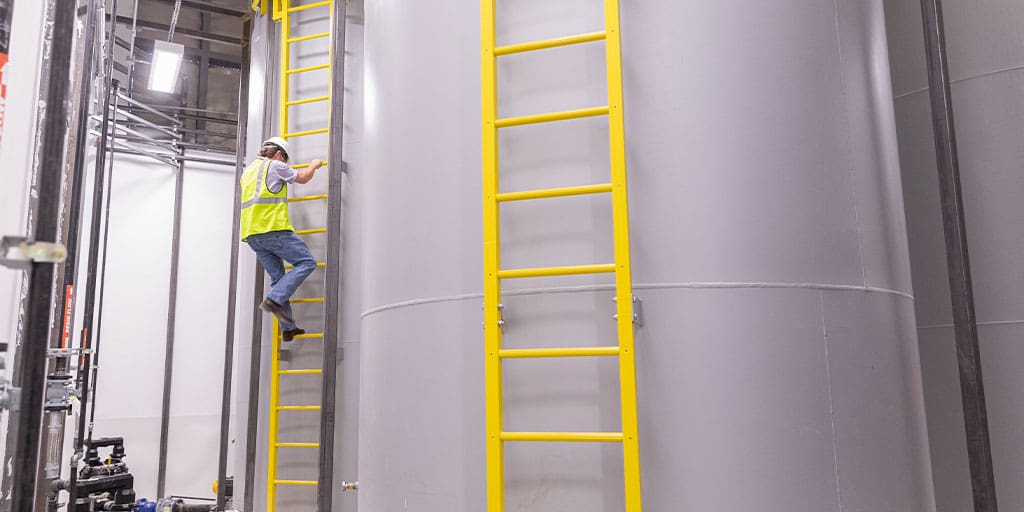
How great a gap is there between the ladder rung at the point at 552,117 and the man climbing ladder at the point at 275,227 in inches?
105

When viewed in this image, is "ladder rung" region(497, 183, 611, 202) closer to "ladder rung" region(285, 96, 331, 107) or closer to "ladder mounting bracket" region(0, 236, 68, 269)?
"ladder mounting bracket" region(0, 236, 68, 269)

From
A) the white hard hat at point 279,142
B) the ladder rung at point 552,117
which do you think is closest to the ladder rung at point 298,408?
the white hard hat at point 279,142

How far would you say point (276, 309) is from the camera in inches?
209

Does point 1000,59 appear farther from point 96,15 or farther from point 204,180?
point 204,180

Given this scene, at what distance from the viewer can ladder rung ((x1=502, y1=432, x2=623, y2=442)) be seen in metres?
2.70

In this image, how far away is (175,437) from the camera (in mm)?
8914

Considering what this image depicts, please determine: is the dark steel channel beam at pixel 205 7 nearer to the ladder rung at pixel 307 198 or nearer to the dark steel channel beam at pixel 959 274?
the ladder rung at pixel 307 198

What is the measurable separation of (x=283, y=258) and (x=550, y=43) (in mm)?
3252

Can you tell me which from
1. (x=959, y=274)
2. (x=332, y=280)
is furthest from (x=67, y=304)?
(x=959, y=274)

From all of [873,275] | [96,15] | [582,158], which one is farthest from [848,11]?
[96,15]

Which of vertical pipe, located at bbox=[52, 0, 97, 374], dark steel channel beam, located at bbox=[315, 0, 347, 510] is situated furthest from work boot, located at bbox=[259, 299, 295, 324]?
vertical pipe, located at bbox=[52, 0, 97, 374]

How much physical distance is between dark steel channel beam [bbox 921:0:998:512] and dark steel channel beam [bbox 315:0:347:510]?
363 centimetres

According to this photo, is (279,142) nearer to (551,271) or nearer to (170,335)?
(551,271)

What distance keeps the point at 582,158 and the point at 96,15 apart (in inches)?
116
